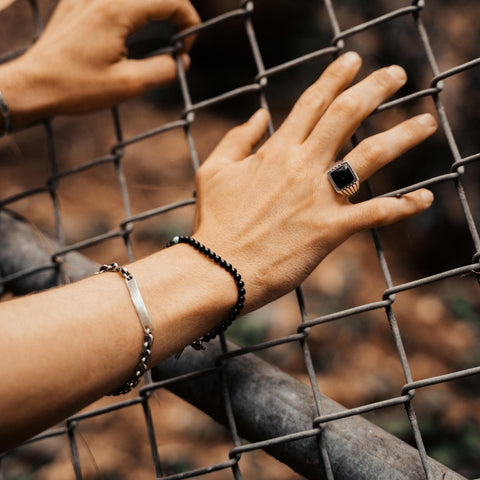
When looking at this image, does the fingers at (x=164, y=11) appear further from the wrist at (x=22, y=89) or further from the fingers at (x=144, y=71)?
the wrist at (x=22, y=89)

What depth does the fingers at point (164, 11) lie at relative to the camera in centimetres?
96

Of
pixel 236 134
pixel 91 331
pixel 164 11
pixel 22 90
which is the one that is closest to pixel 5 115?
pixel 22 90

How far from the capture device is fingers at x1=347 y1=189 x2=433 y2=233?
72cm

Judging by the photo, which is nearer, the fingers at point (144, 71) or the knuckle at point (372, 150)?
the knuckle at point (372, 150)

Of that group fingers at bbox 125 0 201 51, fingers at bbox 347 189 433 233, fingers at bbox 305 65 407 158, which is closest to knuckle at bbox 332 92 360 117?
fingers at bbox 305 65 407 158

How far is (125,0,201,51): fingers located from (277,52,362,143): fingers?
34 cm

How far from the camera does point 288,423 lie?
2.40 feet

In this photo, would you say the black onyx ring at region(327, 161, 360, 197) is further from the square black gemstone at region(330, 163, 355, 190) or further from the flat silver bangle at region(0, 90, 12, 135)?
the flat silver bangle at region(0, 90, 12, 135)

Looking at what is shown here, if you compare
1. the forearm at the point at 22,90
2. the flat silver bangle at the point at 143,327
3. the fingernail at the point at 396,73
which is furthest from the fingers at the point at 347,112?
the forearm at the point at 22,90

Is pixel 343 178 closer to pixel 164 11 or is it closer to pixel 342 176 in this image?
pixel 342 176

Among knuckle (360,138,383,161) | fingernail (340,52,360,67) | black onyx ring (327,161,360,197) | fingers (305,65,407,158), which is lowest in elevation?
black onyx ring (327,161,360,197)

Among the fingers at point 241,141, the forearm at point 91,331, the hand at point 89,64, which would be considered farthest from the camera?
the hand at point 89,64

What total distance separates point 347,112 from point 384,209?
6.5 inches

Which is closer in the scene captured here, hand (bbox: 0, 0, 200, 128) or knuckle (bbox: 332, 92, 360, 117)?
knuckle (bbox: 332, 92, 360, 117)
